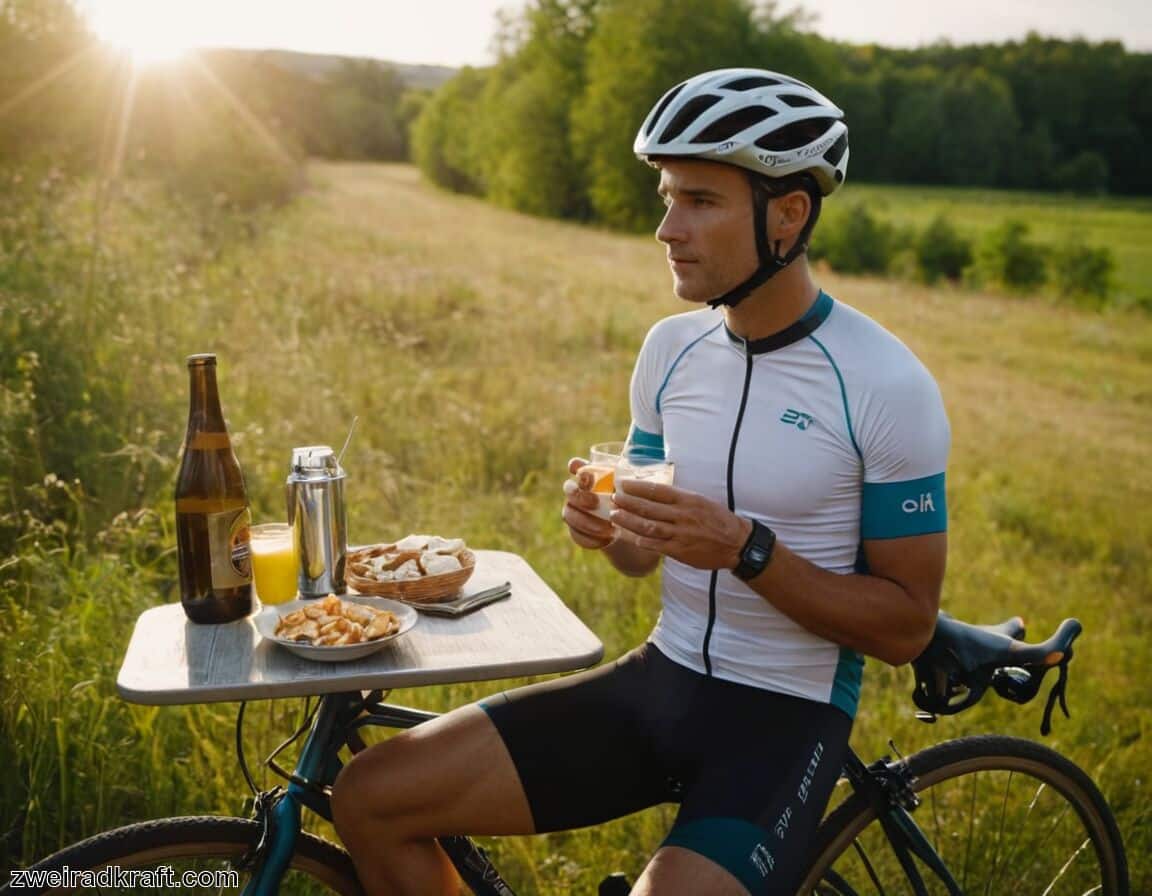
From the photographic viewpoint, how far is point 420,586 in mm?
2441

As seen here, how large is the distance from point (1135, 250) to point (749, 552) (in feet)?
129

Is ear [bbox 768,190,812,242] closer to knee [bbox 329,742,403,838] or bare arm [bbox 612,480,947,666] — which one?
bare arm [bbox 612,480,947,666]

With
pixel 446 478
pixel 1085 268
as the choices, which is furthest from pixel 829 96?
pixel 446 478

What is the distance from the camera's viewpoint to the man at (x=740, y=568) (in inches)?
89.7

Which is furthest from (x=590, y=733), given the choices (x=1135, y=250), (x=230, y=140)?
(x=1135, y=250)

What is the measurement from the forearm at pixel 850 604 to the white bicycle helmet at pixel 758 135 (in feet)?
2.37

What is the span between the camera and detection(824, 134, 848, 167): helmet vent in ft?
8.49

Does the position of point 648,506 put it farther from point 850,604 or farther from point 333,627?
point 333,627

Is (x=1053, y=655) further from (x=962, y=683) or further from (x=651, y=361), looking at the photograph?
(x=651, y=361)

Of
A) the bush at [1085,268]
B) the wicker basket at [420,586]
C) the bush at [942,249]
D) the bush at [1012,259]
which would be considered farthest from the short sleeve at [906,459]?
the bush at [942,249]

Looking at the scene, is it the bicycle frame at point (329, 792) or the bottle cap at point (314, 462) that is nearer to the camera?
the bicycle frame at point (329, 792)

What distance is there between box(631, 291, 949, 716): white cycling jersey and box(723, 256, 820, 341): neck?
40 millimetres

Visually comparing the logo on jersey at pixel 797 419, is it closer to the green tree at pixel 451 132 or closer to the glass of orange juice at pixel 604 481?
the glass of orange juice at pixel 604 481

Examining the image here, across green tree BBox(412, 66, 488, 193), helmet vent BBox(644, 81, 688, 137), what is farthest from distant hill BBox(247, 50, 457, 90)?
helmet vent BBox(644, 81, 688, 137)
